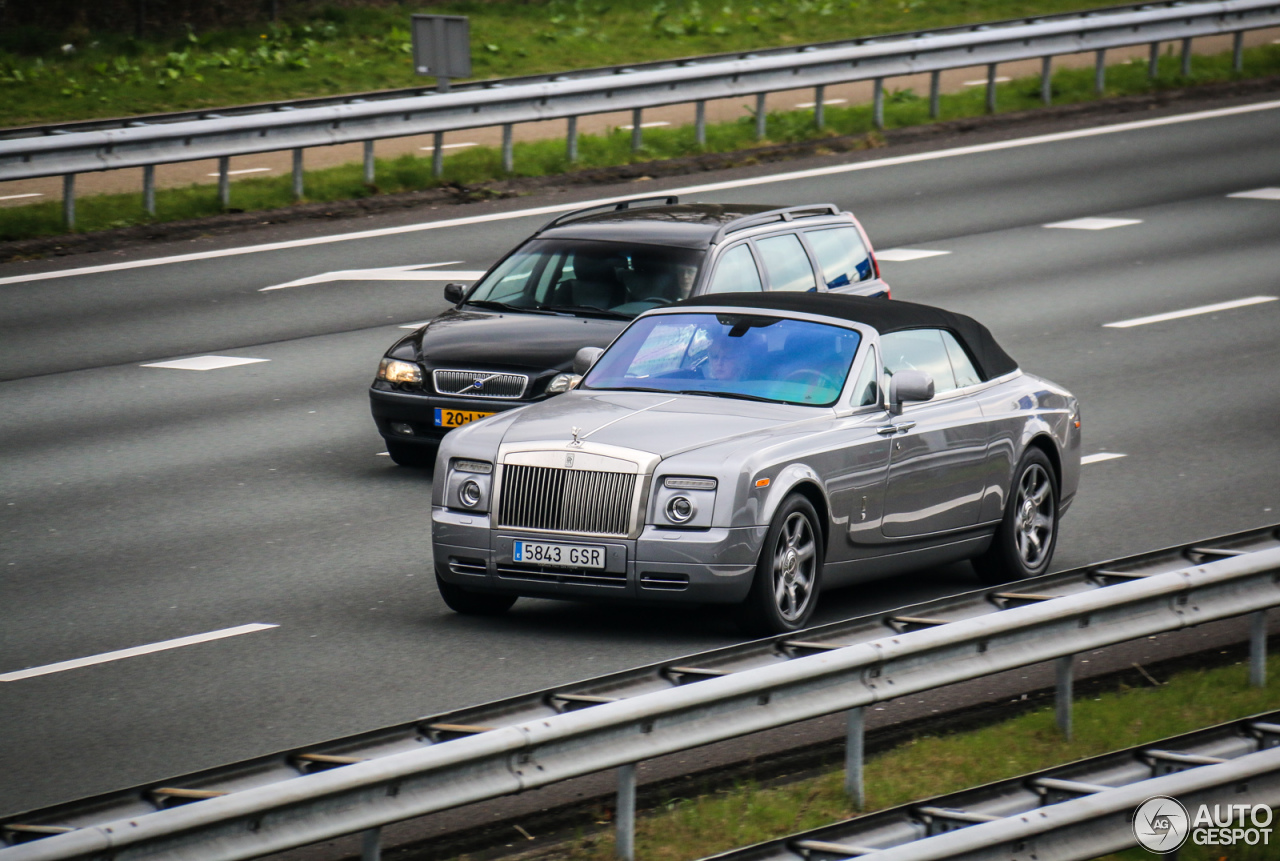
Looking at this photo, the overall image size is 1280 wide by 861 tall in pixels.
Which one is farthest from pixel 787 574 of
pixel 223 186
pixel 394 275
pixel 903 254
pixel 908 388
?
pixel 223 186

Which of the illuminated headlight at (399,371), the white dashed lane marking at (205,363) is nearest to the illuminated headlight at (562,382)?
the illuminated headlight at (399,371)

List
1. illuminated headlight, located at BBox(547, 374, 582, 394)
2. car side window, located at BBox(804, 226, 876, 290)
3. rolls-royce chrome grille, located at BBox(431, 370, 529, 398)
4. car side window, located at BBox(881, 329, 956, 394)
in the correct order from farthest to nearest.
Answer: car side window, located at BBox(804, 226, 876, 290)
rolls-royce chrome grille, located at BBox(431, 370, 529, 398)
illuminated headlight, located at BBox(547, 374, 582, 394)
car side window, located at BBox(881, 329, 956, 394)

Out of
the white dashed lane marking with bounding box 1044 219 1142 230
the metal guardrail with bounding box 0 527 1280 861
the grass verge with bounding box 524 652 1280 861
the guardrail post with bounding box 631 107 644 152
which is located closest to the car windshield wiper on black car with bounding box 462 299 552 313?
the grass verge with bounding box 524 652 1280 861

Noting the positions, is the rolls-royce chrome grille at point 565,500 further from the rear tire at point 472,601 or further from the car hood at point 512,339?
the car hood at point 512,339

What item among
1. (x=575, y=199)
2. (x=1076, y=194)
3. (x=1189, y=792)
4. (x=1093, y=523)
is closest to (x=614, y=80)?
(x=575, y=199)

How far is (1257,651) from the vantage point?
9141 mm

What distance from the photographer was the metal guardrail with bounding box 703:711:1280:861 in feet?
20.6

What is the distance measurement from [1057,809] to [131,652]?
197 inches

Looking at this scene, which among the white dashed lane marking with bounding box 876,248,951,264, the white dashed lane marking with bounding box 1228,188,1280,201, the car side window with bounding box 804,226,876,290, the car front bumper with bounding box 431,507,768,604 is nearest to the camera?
the car front bumper with bounding box 431,507,768,604

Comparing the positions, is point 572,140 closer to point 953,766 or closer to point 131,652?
point 131,652

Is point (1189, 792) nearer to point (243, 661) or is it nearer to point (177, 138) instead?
point (243, 661)

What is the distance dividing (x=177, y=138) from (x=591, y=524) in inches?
514

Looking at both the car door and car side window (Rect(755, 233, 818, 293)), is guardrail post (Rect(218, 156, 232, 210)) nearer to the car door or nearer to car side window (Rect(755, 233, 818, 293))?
car side window (Rect(755, 233, 818, 293))

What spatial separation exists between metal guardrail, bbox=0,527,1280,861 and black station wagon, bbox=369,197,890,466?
5179 millimetres
